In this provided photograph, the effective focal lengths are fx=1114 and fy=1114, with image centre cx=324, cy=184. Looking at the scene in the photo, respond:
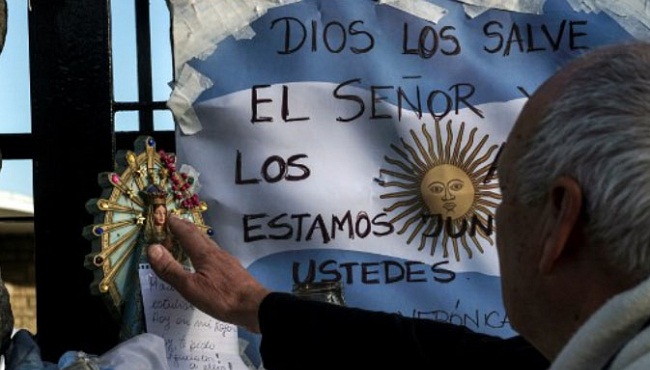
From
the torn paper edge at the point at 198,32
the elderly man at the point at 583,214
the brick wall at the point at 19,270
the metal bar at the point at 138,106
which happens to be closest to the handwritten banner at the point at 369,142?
the torn paper edge at the point at 198,32

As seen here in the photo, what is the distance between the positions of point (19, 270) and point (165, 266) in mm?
4183

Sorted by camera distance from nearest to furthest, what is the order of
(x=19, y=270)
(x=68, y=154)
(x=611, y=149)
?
1. (x=611, y=149)
2. (x=68, y=154)
3. (x=19, y=270)

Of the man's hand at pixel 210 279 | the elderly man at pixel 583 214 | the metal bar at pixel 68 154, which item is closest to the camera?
the elderly man at pixel 583 214

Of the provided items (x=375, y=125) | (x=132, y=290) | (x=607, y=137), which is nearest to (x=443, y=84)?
(x=375, y=125)

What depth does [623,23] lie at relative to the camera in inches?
81.7

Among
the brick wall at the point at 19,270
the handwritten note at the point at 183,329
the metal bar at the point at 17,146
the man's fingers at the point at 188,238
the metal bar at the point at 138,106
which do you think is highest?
the metal bar at the point at 138,106

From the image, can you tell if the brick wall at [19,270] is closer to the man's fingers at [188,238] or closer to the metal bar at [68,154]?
the metal bar at [68,154]

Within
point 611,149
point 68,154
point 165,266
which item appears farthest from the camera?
point 68,154

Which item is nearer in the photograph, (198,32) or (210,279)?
(210,279)

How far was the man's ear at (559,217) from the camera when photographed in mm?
874

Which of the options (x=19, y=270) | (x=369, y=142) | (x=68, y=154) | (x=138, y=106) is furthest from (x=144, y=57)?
(x=19, y=270)

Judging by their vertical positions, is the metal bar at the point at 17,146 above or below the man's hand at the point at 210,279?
above

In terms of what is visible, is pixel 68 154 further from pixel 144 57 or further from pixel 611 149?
pixel 611 149

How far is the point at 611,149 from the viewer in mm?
847
